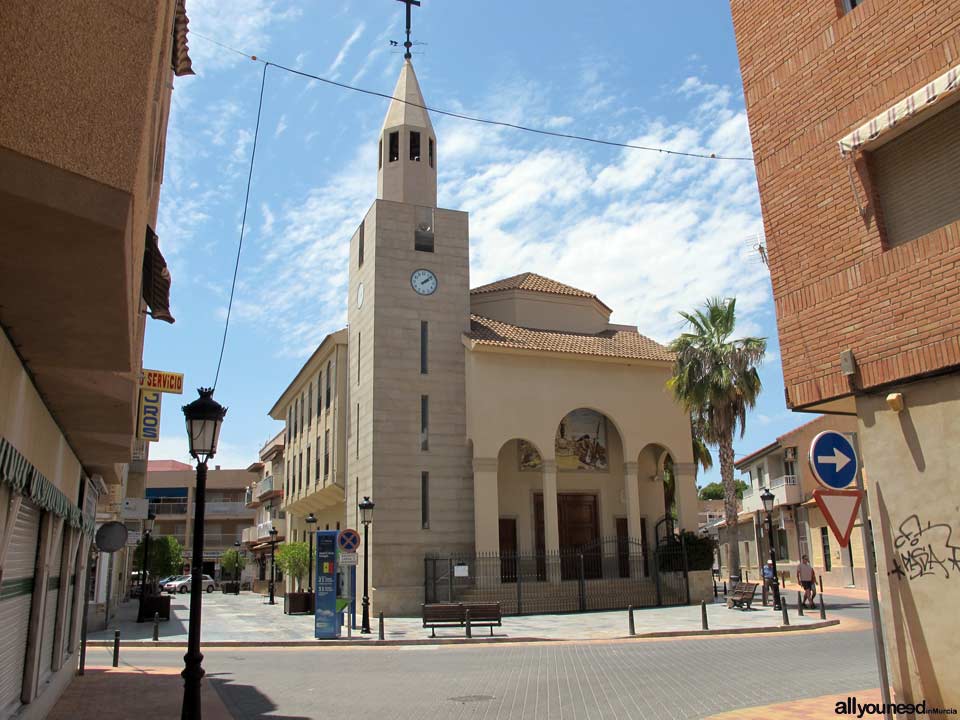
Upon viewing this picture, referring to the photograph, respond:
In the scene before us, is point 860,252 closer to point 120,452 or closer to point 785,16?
point 785,16

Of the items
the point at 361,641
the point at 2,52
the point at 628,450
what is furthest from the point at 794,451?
the point at 2,52

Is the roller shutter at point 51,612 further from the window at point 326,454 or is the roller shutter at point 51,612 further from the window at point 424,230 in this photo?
the window at point 326,454

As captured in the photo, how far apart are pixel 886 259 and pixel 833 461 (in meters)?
3.01

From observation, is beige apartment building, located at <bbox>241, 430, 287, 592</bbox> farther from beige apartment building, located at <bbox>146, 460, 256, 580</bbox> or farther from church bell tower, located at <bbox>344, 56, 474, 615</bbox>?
church bell tower, located at <bbox>344, 56, 474, 615</bbox>

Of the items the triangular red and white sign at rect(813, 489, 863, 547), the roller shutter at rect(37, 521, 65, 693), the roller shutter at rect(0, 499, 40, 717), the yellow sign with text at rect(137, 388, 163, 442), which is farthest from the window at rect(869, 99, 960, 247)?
the yellow sign with text at rect(137, 388, 163, 442)

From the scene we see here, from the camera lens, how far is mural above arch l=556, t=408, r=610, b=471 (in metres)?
34.0

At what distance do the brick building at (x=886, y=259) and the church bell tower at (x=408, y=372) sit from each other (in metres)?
21.7

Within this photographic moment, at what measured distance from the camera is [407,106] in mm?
35688

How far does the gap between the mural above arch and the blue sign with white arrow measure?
26.4 metres

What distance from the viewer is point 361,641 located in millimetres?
20781

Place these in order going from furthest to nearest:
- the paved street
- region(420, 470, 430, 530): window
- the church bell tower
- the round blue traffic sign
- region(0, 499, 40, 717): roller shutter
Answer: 1. region(420, 470, 430, 530): window
2. the church bell tower
3. the round blue traffic sign
4. the paved street
5. region(0, 499, 40, 717): roller shutter

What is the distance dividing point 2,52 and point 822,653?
15.6m

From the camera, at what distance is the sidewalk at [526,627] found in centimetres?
2058

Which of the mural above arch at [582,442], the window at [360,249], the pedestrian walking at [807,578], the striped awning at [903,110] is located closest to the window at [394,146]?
the window at [360,249]
